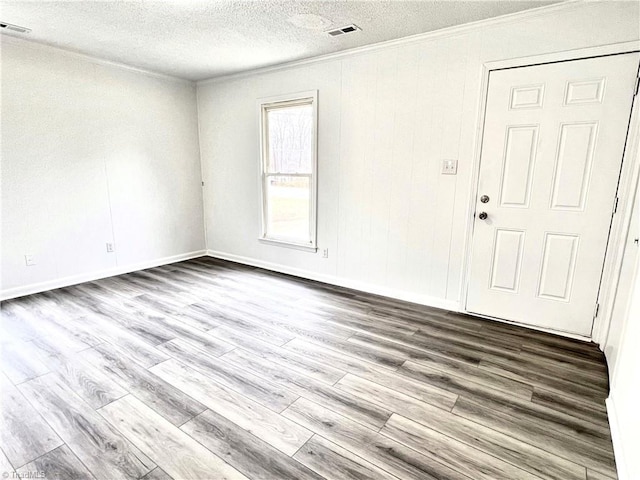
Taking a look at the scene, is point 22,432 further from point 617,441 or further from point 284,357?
point 617,441

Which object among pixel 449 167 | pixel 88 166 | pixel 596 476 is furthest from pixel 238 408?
pixel 88 166

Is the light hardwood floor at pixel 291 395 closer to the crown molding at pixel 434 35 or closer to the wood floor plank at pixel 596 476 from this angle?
the wood floor plank at pixel 596 476

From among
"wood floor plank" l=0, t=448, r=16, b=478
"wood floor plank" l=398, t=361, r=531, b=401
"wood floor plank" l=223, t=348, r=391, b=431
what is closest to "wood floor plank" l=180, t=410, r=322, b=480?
"wood floor plank" l=223, t=348, r=391, b=431

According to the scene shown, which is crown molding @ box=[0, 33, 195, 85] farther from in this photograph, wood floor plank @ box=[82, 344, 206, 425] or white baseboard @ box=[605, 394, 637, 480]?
white baseboard @ box=[605, 394, 637, 480]

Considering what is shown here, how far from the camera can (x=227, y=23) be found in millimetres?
2777

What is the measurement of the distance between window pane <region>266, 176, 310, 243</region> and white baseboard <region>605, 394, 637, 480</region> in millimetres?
3028

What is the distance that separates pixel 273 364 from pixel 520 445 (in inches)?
57.2

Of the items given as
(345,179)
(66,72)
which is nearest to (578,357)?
(345,179)

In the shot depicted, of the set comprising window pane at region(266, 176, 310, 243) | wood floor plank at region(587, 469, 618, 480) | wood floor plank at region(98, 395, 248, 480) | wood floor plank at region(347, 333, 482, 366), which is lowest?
wood floor plank at region(98, 395, 248, 480)

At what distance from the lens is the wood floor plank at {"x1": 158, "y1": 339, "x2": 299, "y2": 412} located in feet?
6.35

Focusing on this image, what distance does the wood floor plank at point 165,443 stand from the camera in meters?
1.46

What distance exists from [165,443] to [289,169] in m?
3.17

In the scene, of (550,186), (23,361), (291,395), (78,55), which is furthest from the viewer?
(78,55)

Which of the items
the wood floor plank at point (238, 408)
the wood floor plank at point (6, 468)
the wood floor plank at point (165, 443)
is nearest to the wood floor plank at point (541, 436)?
the wood floor plank at point (238, 408)
